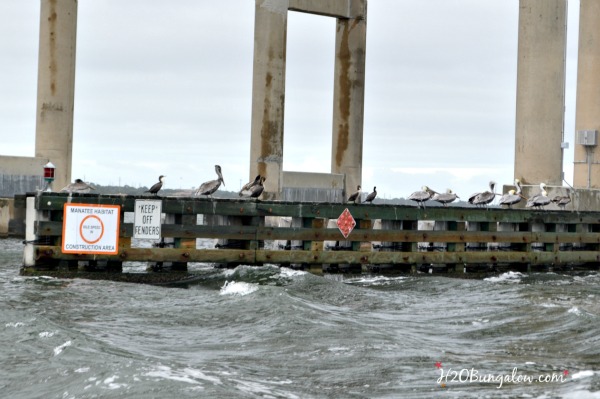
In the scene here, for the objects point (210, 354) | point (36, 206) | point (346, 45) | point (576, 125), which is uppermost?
point (346, 45)

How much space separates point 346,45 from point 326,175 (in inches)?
245

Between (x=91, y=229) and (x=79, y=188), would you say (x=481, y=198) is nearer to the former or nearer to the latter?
(x=79, y=188)

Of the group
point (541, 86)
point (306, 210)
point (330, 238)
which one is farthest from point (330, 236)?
point (541, 86)

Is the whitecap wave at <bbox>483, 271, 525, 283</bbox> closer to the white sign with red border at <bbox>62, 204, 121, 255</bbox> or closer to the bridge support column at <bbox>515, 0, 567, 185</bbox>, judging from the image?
the bridge support column at <bbox>515, 0, 567, 185</bbox>

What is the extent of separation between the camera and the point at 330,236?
26578 mm

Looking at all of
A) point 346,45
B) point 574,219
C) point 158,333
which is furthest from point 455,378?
point 346,45

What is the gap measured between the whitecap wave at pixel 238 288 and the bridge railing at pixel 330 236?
4.96 feet

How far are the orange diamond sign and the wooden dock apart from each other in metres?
0.10

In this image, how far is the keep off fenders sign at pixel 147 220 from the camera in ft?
78.5

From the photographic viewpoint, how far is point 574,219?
3228 centimetres

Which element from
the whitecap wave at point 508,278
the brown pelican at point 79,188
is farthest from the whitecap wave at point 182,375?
the whitecap wave at point 508,278

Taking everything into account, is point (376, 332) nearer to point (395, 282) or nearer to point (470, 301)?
point (470, 301)
